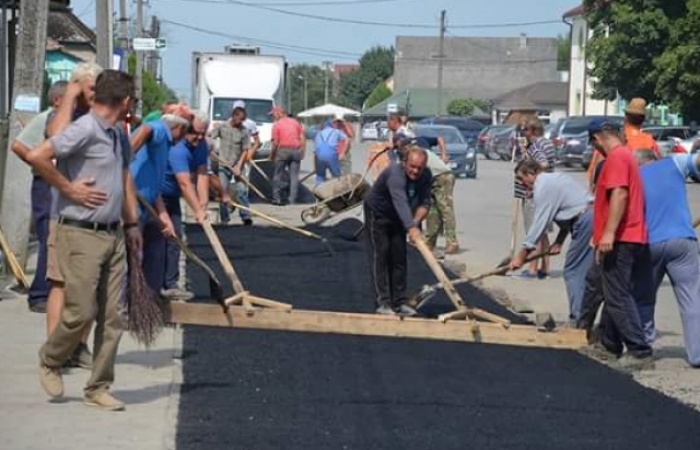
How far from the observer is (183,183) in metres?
13.0

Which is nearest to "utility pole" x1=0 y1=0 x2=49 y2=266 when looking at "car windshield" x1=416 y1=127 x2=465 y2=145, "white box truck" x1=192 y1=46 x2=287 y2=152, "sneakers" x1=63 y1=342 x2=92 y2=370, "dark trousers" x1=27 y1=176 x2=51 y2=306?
"dark trousers" x1=27 y1=176 x2=51 y2=306

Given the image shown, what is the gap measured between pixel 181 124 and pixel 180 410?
164 inches

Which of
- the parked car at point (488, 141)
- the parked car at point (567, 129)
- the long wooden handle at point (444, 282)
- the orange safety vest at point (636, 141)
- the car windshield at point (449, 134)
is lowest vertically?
the parked car at point (488, 141)

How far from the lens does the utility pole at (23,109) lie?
47.8 feet

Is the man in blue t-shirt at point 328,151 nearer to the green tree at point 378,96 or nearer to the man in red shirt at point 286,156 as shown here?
the man in red shirt at point 286,156

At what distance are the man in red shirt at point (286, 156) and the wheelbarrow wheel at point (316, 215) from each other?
560 cm

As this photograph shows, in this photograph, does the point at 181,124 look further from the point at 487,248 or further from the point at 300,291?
the point at 487,248

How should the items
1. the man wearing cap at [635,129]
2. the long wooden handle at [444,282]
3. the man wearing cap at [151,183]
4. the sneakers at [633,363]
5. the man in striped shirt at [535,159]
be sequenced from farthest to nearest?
the man in striped shirt at [535,159] < the man wearing cap at [635,129] < the long wooden handle at [444,282] < the man wearing cap at [151,183] < the sneakers at [633,363]

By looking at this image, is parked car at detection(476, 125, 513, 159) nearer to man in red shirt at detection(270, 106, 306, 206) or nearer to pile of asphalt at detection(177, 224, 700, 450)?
man in red shirt at detection(270, 106, 306, 206)

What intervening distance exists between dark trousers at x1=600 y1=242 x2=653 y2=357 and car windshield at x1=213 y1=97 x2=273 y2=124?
85.9 feet

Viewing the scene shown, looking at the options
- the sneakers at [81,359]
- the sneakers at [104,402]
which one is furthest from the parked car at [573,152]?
the sneakers at [104,402]

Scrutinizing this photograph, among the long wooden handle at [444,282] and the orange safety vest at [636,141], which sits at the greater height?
the orange safety vest at [636,141]

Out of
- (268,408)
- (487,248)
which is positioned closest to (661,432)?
(268,408)

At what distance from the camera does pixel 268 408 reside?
28.5ft
